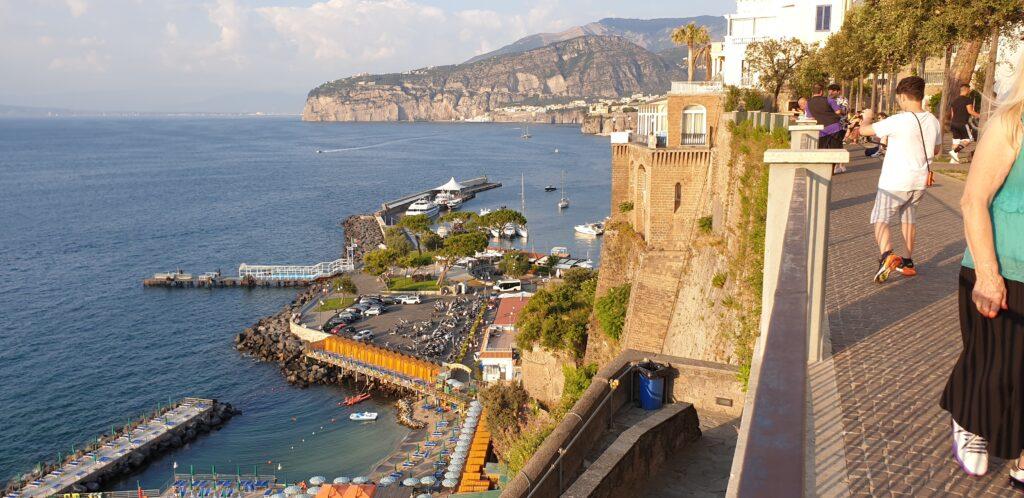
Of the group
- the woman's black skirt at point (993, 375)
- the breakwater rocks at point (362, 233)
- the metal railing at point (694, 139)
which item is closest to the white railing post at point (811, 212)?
the woman's black skirt at point (993, 375)

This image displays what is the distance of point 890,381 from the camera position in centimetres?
529

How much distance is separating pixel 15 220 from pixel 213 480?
6997 centimetres

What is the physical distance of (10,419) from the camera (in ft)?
107

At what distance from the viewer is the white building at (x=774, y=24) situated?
30438 mm

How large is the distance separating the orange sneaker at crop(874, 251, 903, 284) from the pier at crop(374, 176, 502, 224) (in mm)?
68087

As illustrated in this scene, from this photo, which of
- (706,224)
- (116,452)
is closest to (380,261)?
(116,452)

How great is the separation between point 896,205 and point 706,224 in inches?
415

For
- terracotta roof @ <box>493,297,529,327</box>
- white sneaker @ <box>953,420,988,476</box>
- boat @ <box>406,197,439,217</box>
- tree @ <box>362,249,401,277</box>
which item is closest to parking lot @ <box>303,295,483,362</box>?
terracotta roof @ <box>493,297,529,327</box>

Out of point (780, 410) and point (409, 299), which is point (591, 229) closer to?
point (409, 299)

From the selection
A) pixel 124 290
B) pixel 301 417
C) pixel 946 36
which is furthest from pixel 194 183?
pixel 946 36

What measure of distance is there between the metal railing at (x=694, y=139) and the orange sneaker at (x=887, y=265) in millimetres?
14313

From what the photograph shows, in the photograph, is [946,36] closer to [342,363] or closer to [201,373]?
[342,363]

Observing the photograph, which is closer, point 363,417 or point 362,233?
point 363,417

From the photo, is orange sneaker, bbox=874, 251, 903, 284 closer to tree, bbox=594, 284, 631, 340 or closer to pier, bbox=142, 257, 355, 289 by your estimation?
tree, bbox=594, 284, 631, 340
